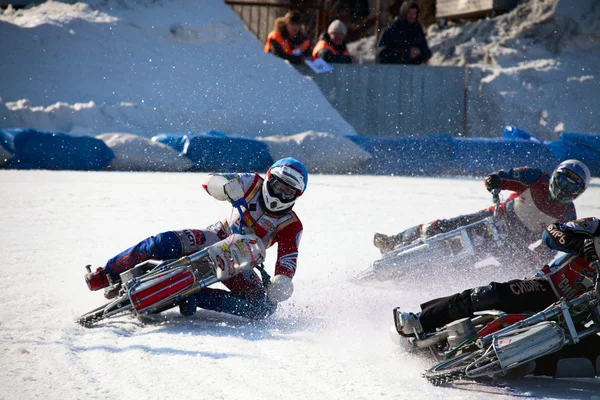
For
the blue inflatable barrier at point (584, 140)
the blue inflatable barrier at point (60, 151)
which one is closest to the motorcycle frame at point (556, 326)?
the blue inflatable barrier at point (60, 151)

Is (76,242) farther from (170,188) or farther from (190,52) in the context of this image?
(190,52)

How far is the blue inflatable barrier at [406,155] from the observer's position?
14.2 m

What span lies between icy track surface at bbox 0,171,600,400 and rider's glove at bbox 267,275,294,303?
23 centimetres

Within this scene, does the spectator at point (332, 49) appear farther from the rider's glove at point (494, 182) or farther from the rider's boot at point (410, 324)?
the rider's boot at point (410, 324)

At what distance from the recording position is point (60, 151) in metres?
12.8

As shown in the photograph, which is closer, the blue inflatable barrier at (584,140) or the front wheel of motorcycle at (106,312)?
the front wheel of motorcycle at (106,312)

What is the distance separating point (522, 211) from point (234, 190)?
10.2ft

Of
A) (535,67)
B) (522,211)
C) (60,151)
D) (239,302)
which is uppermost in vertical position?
(239,302)

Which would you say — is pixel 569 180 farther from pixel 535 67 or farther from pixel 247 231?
pixel 535 67

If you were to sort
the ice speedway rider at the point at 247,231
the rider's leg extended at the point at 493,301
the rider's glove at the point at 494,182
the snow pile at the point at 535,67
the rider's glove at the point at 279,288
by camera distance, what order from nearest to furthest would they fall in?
the rider's leg extended at the point at 493,301 → the rider's glove at the point at 279,288 → the ice speedway rider at the point at 247,231 → the rider's glove at the point at 494,182 → the snow pile at the point at 535,67

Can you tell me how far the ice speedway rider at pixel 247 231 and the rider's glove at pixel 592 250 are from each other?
195 cm

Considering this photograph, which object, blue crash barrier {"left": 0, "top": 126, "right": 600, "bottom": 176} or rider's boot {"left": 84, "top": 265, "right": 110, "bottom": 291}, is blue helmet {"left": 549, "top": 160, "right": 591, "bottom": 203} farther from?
blue crash barrier {"left": 0, "top": 126, "right": 600, "bottom": 176}

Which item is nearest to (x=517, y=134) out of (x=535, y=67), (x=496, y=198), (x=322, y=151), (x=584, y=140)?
(x=584, y=140)

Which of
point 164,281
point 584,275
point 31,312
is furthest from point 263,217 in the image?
point 584,275
